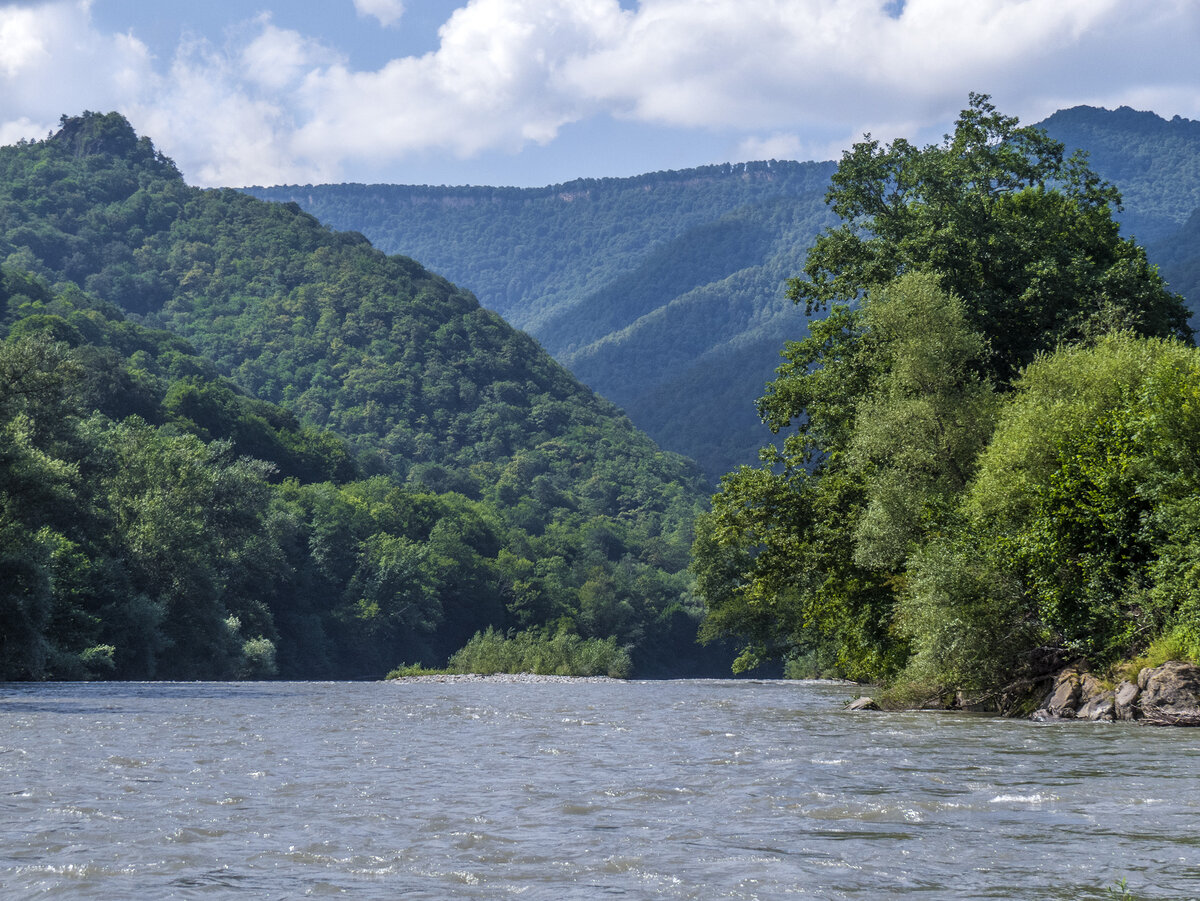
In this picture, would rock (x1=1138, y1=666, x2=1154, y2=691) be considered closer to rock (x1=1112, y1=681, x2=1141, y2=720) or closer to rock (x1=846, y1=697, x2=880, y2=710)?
rock (x1=1112, y1=681, x2=1141, y2=720)

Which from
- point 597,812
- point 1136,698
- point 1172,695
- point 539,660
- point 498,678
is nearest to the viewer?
point 597,812

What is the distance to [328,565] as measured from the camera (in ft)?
349

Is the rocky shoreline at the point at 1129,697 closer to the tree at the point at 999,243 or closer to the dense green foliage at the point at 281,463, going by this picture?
the tree at the point at 999,243

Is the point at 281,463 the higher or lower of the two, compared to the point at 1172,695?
higher

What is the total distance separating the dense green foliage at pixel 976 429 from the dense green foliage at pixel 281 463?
1230 inches

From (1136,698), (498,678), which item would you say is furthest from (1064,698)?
(498,678)

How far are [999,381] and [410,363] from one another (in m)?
129

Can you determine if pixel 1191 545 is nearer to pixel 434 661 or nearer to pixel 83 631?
pixel 83 631

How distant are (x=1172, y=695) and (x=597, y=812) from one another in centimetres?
1690

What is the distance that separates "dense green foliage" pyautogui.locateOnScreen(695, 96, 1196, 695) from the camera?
30.0m

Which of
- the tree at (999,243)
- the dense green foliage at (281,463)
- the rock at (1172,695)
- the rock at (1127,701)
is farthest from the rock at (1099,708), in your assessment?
the dense green foliage at (281,463)

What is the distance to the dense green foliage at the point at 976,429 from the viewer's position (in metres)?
30.0

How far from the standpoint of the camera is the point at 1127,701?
→ 93.0 feet

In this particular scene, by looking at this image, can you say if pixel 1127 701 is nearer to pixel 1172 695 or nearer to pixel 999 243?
pixel 1172 695
